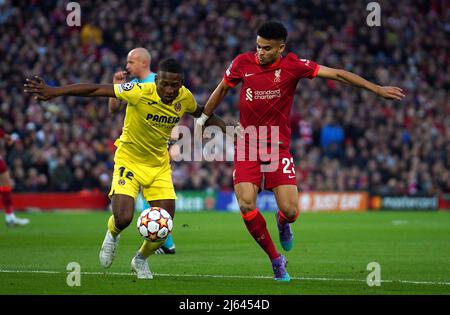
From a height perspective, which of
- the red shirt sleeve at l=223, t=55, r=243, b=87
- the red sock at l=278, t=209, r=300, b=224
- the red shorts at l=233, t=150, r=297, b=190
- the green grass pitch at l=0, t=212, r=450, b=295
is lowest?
the green grass pitch at l=0, t=212, r=450, b=295

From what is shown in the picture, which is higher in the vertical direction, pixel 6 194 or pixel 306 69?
pixel 306 69

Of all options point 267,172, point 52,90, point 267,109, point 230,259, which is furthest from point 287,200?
point 52,90

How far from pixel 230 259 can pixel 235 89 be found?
1770 cm

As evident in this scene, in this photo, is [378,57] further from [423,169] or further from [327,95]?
[423,169]

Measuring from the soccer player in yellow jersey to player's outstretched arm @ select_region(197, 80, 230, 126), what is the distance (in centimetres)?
11

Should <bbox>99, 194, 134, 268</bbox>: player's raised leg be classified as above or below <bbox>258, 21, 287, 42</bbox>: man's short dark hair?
below

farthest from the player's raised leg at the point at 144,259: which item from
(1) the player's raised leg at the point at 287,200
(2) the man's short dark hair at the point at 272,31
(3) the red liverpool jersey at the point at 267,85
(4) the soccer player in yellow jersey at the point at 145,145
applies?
(2) the man's short dark hair at the point at 272,31

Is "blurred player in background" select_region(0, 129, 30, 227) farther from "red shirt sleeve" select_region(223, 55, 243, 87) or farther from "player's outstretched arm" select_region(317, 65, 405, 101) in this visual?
"player's outstretched arm" select_region(317, 65, 405, 101)

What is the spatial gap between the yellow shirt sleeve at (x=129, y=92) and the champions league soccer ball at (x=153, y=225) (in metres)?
1.37

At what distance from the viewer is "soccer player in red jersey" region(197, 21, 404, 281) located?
35.4 feet

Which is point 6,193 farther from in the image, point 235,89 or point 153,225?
point 235,89

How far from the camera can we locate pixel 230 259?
13.8 metres

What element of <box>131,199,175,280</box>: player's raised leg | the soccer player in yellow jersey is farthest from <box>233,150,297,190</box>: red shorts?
<box>131,199,175,280</box>: player's raised leg

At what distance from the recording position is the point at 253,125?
436 inches
